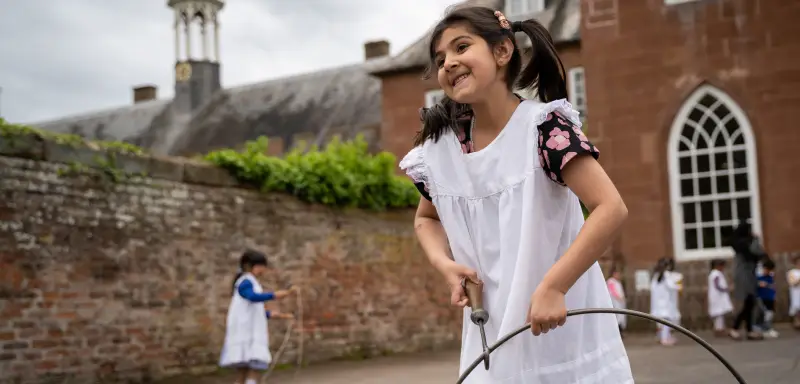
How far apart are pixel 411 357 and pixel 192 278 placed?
3.82m

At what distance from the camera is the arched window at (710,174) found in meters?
18.2

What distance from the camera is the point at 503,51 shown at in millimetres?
2715

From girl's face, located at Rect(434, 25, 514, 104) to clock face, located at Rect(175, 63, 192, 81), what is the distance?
33.8 m

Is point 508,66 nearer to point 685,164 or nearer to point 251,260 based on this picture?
point 251,260

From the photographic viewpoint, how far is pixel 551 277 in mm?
2402

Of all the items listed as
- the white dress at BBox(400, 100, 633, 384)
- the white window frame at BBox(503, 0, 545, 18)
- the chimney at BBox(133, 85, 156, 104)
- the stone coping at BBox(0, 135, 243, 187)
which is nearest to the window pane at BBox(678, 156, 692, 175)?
the white window frame at BBox(503, 0, 545, 18)

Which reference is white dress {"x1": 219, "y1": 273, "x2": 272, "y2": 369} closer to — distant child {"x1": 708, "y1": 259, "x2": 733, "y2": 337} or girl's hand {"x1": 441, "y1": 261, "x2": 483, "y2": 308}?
girl's hand {"x1": 441, "y1": 261, "x2": 483, "y2": 308}

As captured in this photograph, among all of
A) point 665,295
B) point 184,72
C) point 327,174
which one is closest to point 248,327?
point 327,174

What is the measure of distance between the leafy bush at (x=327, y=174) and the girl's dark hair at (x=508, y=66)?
880 centimetres

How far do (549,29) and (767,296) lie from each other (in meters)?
8.29

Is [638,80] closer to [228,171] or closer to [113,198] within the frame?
[228,171]

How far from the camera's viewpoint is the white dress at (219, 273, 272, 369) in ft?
30.5

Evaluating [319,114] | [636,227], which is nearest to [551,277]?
[636,227]

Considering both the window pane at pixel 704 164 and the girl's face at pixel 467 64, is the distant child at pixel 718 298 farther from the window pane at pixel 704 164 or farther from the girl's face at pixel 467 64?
the girl's face at pixel 467 64
